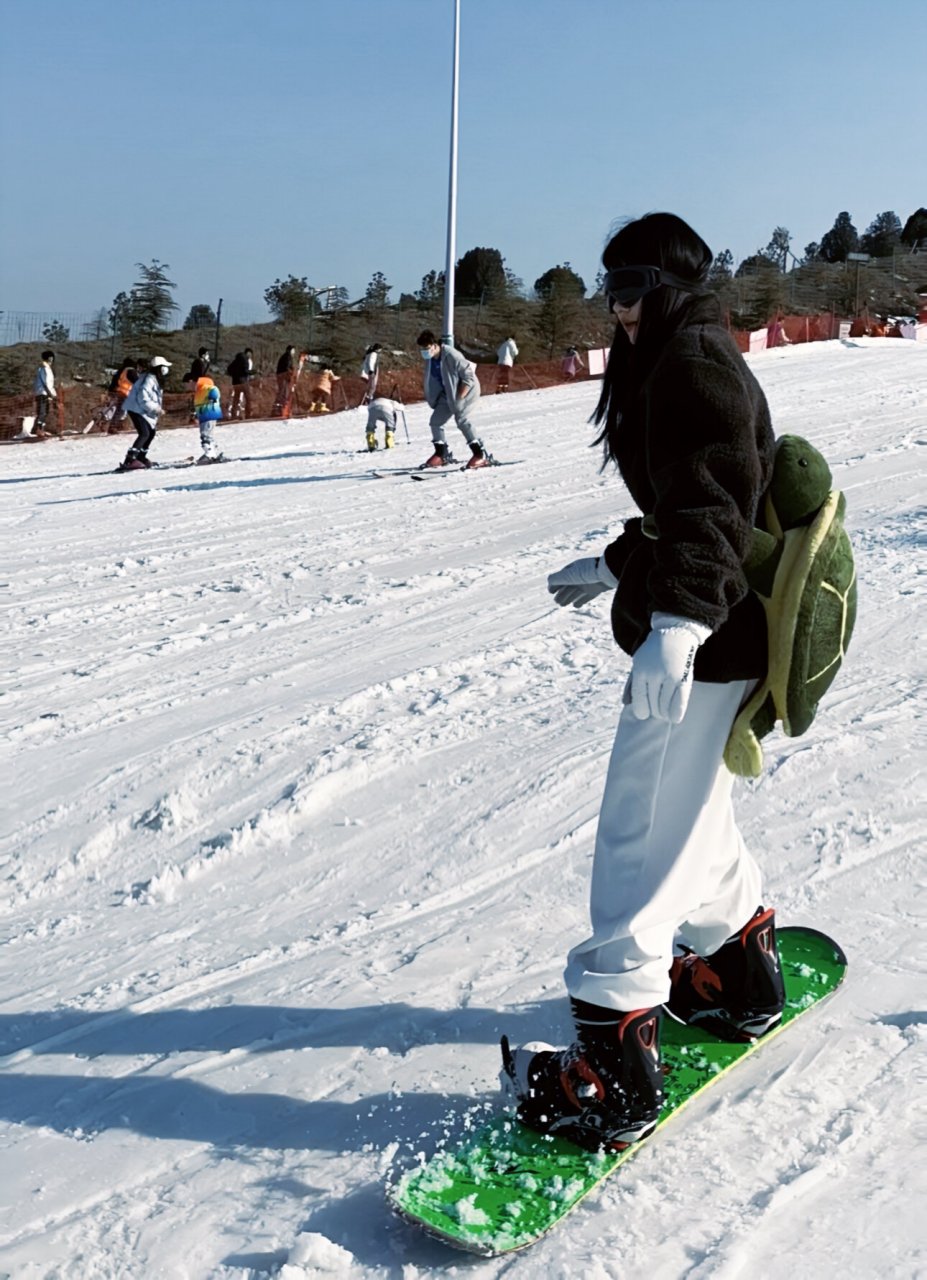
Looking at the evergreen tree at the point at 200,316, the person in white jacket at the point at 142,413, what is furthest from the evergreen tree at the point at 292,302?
the person in white jacket at the point at 142,413

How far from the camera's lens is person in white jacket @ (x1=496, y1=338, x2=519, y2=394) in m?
27.3

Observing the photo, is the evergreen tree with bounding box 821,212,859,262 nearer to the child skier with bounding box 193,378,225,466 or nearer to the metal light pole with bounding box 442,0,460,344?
the metal light pole with bounding box 442,0,460,344

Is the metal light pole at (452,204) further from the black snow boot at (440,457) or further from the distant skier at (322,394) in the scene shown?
the black snow boot at (440,457)

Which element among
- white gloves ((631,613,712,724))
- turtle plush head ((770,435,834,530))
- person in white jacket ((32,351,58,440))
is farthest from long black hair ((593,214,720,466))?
person in white jacket ((32,351,58,440))

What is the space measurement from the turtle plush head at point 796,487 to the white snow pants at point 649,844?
0.36 m

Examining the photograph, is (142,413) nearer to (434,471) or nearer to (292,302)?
(434,471)

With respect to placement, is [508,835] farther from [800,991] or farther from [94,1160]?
[94,1160]

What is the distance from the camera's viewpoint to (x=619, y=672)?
5855 millimetres

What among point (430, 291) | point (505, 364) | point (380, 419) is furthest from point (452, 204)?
point (430, 291)

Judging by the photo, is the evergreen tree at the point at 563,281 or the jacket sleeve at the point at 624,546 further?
the evergreen tree at the point at 563,281

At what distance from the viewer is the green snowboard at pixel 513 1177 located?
7.52 ft

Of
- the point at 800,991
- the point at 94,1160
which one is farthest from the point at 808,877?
the point at 94,1160

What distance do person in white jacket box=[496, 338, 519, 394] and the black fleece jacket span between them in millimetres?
25493

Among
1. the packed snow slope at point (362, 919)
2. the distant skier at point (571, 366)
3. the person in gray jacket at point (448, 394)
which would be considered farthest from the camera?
the distant skier at point (571, 366)
